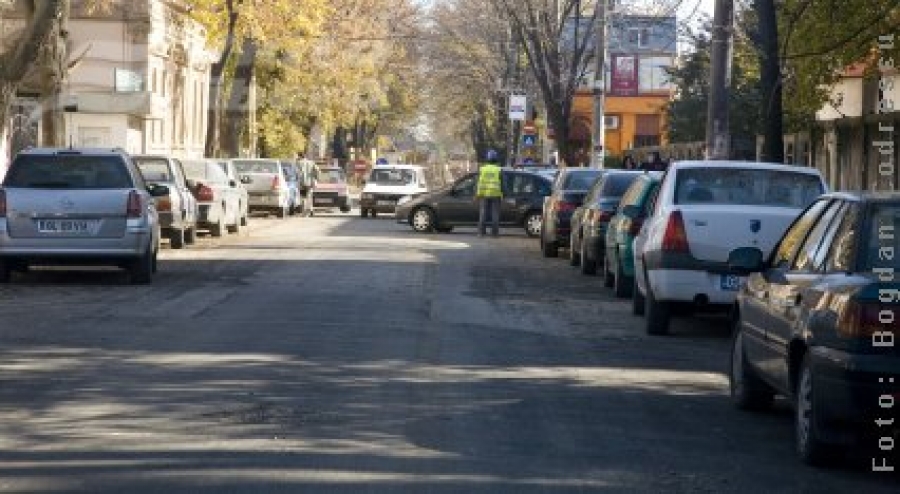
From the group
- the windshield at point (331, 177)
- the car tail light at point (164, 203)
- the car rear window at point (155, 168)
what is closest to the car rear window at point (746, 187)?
the car tail light at point (164, 203)

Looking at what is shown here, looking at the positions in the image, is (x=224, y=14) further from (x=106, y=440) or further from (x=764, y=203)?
(x=106, y=440)

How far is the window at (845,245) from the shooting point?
9508 mm

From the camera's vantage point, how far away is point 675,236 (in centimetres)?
1642

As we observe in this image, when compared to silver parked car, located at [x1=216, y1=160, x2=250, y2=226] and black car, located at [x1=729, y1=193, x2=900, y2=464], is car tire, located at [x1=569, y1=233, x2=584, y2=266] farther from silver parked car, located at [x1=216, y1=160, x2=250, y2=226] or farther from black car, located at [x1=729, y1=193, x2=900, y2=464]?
black car, located at [x1=729, y1=193, x2=900, y2=464]

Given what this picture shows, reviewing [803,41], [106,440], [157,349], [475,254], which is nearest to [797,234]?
[106,440]

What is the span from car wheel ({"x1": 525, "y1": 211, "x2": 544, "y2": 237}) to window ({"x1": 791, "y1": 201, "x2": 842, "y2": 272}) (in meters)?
28.7

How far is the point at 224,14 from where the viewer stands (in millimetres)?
49000

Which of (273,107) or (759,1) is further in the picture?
(273,107)

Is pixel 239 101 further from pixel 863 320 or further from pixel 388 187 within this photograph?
pixel 863 320

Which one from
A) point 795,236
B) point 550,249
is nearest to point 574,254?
point 550,249

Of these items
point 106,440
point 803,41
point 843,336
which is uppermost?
point 803,41

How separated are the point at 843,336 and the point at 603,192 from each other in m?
16.6

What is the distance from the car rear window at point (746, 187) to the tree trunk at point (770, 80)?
28.0 ft

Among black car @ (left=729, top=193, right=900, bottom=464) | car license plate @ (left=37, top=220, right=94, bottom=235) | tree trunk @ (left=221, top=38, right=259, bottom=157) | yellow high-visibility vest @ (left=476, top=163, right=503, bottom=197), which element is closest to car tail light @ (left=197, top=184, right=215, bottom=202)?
yellow high-visibility vest @ (left=476, top=163, right=503, bottom=197)
